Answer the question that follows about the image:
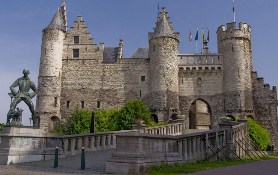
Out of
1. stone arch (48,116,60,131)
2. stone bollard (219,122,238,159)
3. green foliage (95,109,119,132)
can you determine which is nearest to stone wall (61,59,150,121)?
stone arch (48,116,60,131)

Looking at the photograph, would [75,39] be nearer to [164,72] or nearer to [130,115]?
[164,72]

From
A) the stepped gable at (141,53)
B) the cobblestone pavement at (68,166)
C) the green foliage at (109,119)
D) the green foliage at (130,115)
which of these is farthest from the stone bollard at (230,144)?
the stepped gable at (141,53)

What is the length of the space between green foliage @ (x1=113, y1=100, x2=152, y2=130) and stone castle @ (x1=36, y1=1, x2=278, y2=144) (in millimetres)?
3203

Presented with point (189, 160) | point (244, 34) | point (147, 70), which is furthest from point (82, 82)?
point (189, 160)

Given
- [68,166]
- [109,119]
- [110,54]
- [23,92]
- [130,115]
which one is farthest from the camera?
[110,54]

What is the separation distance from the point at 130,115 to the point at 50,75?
38.2 ft

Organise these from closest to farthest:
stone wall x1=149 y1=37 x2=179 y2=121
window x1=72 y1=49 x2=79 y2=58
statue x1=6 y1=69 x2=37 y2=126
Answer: statue x1=6 y1=69 x2=37 y2=126 < stone wall x1=149 y1=37 x2=179 y2=121 < window x1=72 y1=49 x2=79 y2=58

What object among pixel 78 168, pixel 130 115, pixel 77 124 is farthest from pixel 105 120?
pixel 78 168

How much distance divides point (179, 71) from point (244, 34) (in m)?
9.24

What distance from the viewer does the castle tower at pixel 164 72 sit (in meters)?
40.9

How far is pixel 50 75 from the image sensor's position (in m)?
42.4

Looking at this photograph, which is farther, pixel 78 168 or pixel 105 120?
pixel 105 120

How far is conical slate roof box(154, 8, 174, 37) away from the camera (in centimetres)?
4300

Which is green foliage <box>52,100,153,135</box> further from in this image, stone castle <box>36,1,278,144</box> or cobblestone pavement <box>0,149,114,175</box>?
cobblestone pavement <box>0,149,114,175</box>
